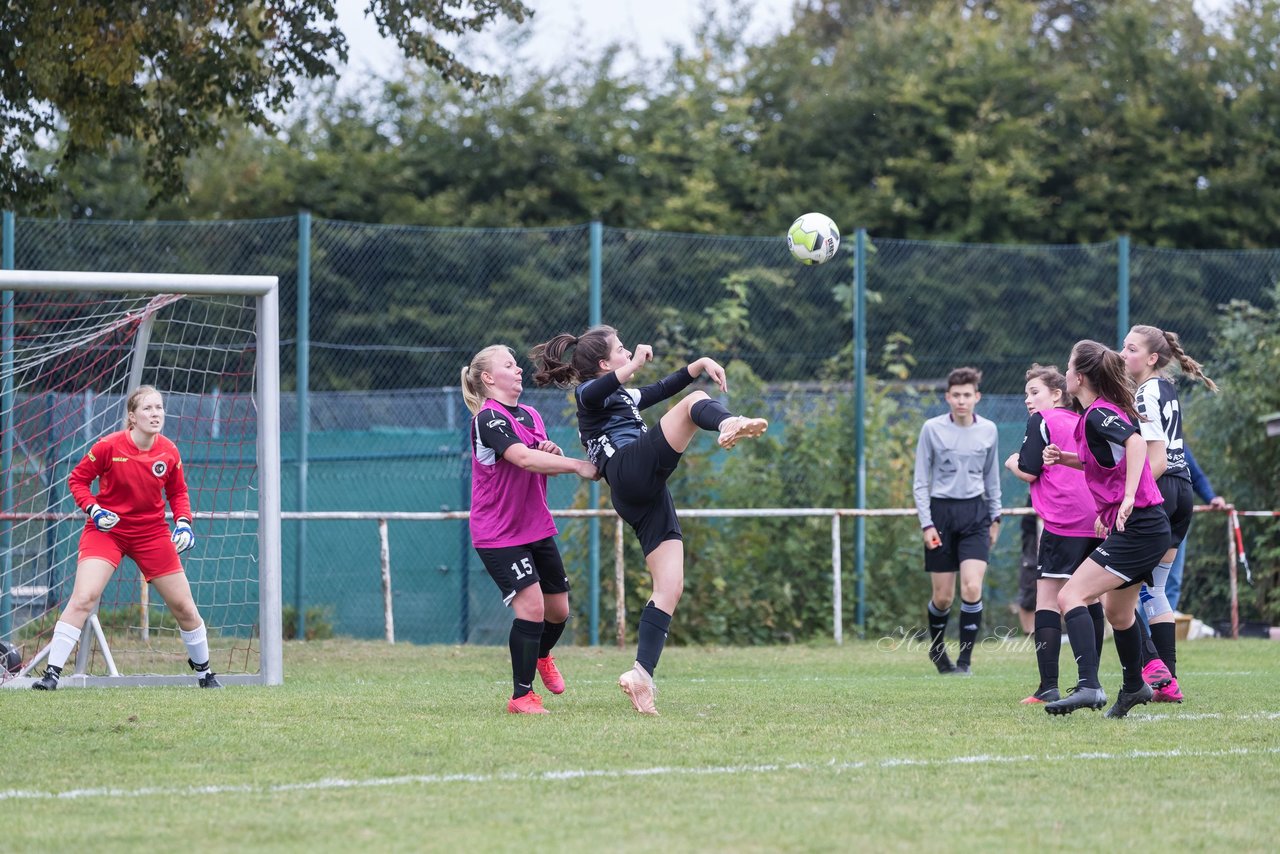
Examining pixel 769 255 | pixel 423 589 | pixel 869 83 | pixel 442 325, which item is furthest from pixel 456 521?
pixel 869 83

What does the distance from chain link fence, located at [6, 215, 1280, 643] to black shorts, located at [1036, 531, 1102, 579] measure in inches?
213

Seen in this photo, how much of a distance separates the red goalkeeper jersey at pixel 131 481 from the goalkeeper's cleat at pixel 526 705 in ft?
8.12

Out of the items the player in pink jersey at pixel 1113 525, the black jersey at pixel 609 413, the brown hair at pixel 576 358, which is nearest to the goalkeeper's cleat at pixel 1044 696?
the player in pink jersey at pixel 1113 525

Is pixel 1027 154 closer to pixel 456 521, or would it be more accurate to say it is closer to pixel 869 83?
pixel 869 83

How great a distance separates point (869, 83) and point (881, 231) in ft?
11.0

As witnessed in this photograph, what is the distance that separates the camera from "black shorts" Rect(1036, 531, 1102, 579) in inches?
311

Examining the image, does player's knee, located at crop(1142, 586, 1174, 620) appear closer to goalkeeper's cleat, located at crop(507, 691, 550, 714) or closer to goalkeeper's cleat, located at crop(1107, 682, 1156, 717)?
goalkeeper's cleat, located at crop(1107, 682, 1156, 717)

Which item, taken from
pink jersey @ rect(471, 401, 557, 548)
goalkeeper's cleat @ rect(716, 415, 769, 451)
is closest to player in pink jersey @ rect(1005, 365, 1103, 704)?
goalkeeper's cleat @ rect(716, 415, 769, 451)

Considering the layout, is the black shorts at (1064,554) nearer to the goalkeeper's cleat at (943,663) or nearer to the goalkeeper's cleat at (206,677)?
the goalkeeper's cleat at (943,663)

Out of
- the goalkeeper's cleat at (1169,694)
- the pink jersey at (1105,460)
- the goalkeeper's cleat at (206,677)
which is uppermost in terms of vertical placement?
the pink jersey at (1105,460)

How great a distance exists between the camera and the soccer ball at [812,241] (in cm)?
930

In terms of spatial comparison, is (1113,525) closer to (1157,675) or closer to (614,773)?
(1157,675)

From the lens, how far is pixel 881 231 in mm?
25906

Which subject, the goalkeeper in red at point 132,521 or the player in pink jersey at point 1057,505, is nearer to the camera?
the player in pink jersey at point 1057,505
